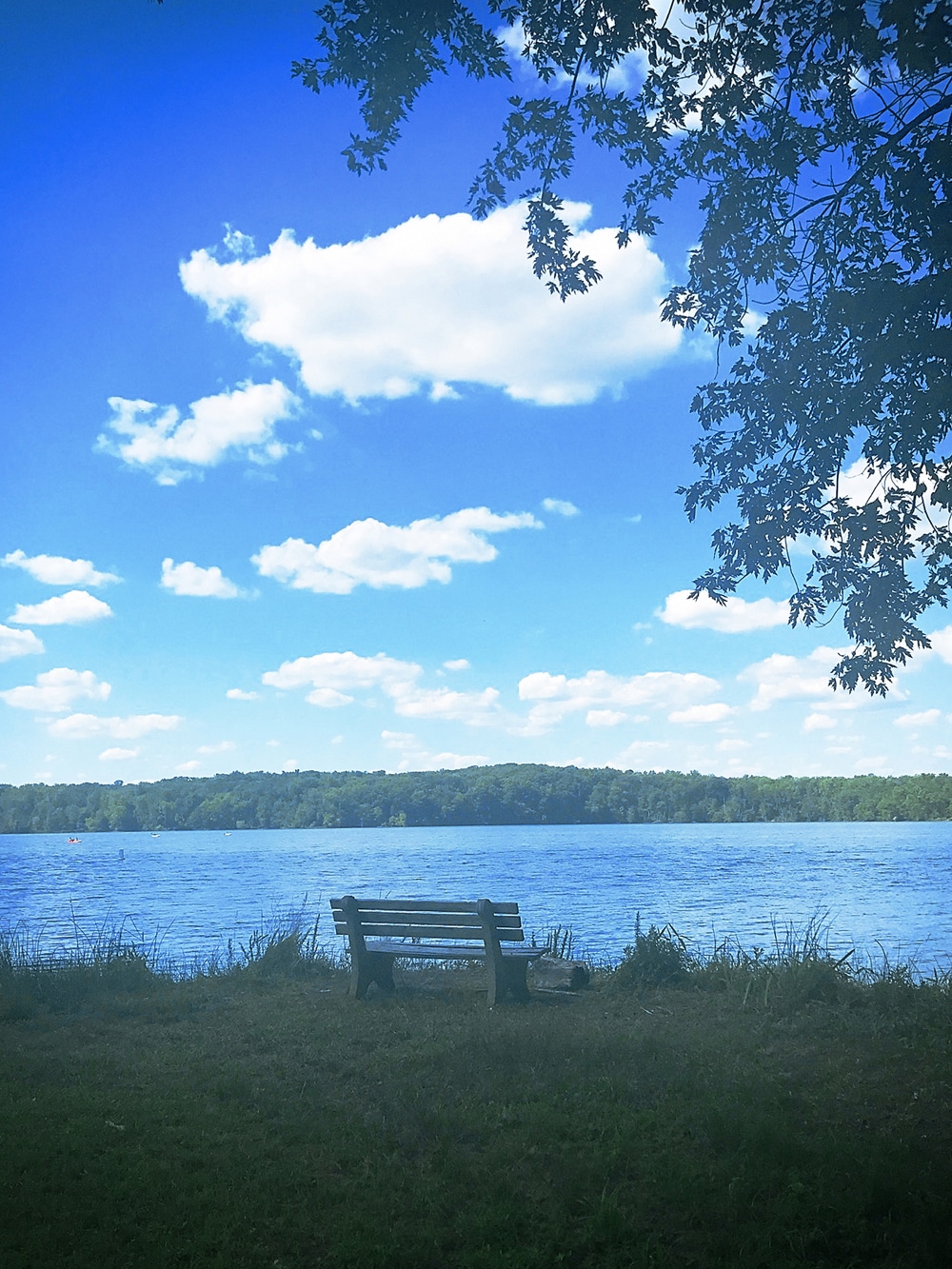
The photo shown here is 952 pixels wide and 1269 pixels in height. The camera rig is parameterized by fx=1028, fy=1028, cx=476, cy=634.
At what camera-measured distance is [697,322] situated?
8914 millimetres

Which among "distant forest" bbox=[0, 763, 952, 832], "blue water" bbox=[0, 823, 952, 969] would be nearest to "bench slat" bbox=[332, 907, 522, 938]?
"blue water" bbox=[0, 823, 952, 969]

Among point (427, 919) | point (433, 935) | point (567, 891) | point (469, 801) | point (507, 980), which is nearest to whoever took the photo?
point (507, 980)

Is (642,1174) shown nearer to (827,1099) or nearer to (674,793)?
(827,1099)

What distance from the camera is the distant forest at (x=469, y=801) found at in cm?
12381

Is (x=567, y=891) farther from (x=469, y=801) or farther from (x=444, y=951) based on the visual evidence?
(x=469, y=801)

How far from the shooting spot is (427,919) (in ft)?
32.0

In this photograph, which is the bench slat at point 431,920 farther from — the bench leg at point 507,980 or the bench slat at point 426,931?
the bench leg at point 507,980

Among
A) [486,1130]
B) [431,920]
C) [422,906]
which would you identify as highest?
[422,906]

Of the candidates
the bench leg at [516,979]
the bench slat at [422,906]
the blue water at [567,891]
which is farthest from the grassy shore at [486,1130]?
the blue water at [567,891]

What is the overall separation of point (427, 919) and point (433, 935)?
17 cm

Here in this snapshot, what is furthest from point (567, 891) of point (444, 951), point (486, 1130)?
point (486, 1130)

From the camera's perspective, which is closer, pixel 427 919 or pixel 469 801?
pixel 427 919

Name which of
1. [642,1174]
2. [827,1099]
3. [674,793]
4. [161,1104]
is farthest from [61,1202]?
[674,793]

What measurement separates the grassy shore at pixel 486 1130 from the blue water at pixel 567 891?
6253 millimetres
